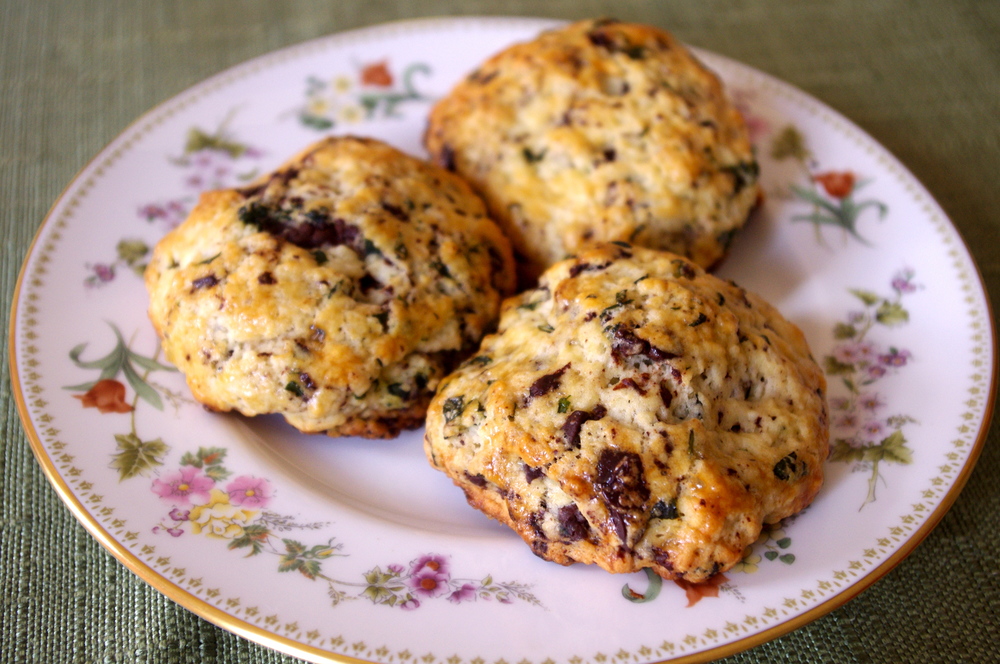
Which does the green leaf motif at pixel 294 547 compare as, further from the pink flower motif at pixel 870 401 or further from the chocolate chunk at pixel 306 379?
the pink flower motif at pixel 870 401

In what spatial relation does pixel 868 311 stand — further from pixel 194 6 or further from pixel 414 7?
pixel 194 6

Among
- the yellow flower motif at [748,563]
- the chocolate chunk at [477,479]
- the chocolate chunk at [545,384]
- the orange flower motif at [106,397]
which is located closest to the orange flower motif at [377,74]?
the orange flower motif at [106,397]

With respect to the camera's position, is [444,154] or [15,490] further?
[444,154]

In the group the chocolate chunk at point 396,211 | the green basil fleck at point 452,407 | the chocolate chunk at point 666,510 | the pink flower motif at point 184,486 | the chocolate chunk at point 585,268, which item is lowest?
the pink flower motif at point 184,486

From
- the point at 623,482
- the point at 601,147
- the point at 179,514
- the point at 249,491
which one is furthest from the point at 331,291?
the point at 601,147

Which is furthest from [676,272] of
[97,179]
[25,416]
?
[97,179]

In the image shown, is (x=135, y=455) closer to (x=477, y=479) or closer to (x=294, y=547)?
(x=294, y=547)
